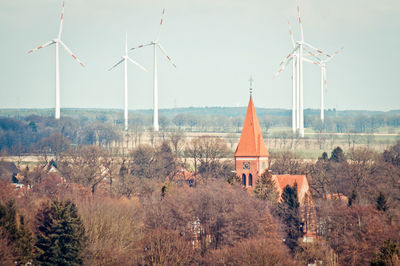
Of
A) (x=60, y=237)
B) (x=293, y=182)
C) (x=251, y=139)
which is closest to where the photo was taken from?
(x=60, y=237)

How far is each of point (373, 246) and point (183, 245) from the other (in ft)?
38.6

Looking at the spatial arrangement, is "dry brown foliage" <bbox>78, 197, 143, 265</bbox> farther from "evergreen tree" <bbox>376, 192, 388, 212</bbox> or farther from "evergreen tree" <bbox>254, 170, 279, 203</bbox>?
"evergreen tree" <bbox>376, 192, 388, 212</bbox>

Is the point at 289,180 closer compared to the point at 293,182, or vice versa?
the point at 293,182

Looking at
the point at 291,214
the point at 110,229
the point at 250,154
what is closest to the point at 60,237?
the point at 110,229

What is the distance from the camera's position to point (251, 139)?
89.6 meters

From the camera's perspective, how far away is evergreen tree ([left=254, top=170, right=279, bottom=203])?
84000 mm

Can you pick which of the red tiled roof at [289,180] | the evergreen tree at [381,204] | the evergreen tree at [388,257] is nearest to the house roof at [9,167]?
the red tiled roof at [289,180]

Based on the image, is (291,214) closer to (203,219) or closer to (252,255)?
(203,219)

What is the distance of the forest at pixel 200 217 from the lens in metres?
57.3

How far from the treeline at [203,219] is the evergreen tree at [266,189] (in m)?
0.10

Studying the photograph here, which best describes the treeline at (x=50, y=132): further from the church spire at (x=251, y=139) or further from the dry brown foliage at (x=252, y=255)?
Result: the dry brown foliage at (x=252, y=255)

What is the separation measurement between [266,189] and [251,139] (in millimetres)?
6316

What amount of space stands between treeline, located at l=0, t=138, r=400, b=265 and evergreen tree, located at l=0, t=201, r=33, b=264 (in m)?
0.08

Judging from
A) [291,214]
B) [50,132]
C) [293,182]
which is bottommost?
[291,214]
